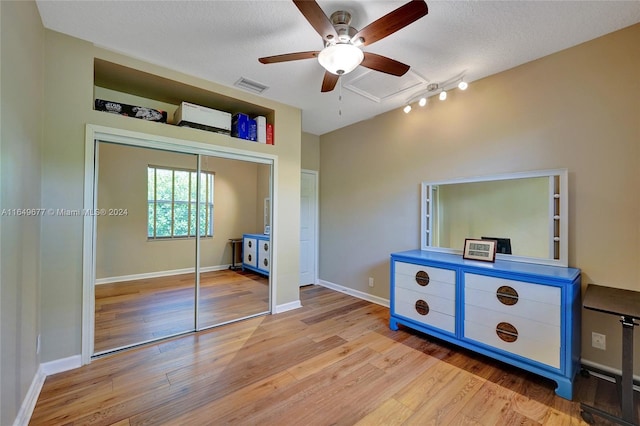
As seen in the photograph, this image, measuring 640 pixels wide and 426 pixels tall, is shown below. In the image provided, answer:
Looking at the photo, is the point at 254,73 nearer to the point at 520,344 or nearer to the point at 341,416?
the point at 341,416

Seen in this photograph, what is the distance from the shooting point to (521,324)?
2088 millimetres

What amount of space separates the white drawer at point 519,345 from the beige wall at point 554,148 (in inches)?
21.1

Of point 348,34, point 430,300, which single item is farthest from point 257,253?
point 348,34

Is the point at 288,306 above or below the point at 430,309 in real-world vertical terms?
below

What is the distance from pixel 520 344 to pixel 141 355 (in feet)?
10.7

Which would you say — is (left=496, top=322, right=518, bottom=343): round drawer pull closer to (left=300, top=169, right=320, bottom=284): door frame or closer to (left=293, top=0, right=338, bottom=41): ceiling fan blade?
(left=293, top=0, right=338, bottom=41): ceiling fan blade

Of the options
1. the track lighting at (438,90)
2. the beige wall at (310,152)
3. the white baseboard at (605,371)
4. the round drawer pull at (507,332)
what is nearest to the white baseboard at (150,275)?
the beige wall at (310,152)

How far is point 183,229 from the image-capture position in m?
2.85

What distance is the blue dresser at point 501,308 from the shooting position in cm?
191

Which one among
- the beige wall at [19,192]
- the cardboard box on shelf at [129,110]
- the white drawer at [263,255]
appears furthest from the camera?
the white drawer at [263,255]

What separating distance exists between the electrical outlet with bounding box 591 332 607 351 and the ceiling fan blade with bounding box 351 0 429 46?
2762 millimetres

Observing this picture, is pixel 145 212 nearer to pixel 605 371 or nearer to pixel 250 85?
pixel 250 85

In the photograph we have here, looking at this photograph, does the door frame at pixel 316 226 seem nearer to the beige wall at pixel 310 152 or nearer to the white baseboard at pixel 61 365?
the beige wall at pixel 310 152

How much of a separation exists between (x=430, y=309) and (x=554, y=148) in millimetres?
1872
